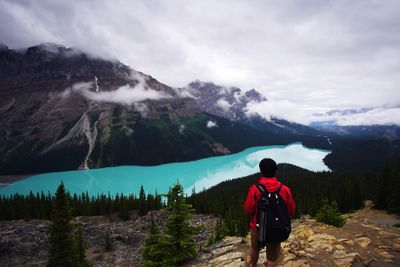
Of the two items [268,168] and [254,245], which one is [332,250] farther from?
[268,168]

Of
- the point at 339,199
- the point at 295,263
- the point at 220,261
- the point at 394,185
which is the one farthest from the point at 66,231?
the point at 339,199

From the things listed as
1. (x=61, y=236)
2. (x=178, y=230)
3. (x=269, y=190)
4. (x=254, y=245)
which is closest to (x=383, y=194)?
(x=178, y=230)

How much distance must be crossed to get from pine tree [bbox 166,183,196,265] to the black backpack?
14.3 metres

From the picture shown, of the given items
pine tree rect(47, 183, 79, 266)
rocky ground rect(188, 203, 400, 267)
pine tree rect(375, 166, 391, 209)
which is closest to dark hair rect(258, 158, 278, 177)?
rocky ground rect(188, 203, 400, 267)

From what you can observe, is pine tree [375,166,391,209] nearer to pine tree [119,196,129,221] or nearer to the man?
the man

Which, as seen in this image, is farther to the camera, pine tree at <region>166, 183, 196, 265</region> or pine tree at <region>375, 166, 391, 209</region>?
pine tree at <region>375, 166, 391, 209</region>

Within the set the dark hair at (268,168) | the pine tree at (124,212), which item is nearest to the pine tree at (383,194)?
the dark hair at (268,168)

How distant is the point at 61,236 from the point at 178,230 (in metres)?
18.9

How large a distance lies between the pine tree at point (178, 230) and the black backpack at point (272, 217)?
1430cm

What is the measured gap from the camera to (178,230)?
23.9m

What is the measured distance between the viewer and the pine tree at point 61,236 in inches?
1362

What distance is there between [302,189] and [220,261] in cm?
10196

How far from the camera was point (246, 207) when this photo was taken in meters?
9.79

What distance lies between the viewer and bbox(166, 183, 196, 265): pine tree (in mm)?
22484
